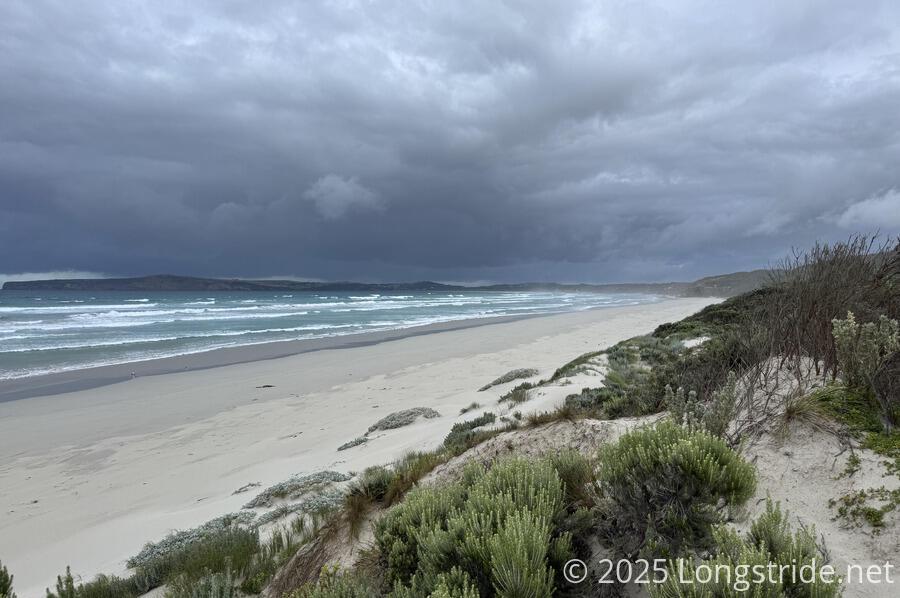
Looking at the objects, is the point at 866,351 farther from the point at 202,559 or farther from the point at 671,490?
the point at 202,559

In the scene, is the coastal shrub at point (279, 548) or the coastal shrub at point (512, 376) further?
the coastal shrub at point (512, 376)

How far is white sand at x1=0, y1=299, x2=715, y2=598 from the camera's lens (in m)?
6.59

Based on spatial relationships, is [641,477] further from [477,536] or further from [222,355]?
[222,355]

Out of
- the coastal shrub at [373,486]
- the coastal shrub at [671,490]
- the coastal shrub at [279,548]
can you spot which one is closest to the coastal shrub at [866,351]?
the coastal shrub at [671,490]

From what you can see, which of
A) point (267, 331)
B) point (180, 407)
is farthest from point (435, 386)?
point (267, 331)

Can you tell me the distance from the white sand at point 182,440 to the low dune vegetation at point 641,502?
2196 millimetres

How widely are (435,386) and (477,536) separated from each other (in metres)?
12.6

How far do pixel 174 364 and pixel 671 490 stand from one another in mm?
22413

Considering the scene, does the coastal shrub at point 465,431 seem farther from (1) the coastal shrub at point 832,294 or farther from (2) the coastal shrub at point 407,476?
(1) the coastal shrub at point 832,294

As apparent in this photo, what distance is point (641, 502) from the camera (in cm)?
286

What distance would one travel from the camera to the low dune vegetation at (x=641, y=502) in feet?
8.43

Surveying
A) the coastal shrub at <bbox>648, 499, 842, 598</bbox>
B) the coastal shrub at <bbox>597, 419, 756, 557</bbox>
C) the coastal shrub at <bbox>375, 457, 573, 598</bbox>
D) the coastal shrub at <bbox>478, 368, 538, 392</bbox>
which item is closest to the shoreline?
the coastal shrub at <bbox>478, 368, 538, 392</bbox>

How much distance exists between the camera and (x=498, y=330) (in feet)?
103

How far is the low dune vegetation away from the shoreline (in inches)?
599
